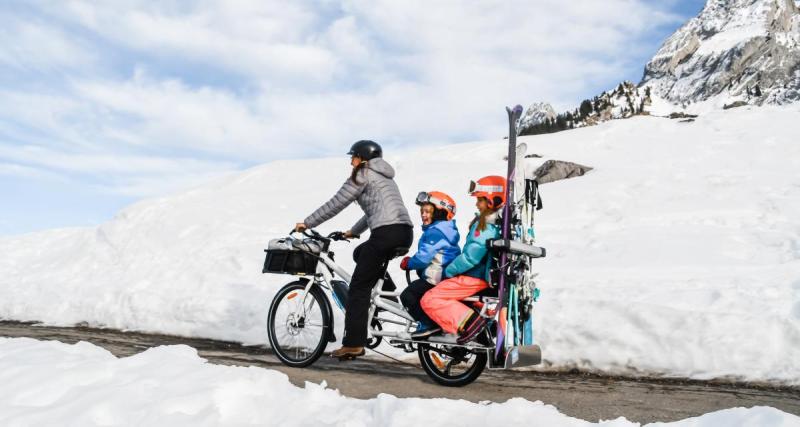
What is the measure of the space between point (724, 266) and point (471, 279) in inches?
238

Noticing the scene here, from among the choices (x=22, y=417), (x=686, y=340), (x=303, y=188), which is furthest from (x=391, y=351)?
(x=303, y=188)

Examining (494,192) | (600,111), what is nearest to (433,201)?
(494,192)

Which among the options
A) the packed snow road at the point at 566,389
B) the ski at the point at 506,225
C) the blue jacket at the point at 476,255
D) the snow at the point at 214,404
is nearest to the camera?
the snow at the point at 214,404

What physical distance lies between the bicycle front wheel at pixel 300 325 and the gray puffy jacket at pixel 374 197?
0.97 metres

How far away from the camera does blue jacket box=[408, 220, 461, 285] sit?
5801 mm

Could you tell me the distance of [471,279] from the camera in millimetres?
5652

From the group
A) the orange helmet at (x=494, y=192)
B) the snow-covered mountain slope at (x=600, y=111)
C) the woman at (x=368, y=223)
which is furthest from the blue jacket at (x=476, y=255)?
the snow-covered mountain slope at (x=600, y=111)

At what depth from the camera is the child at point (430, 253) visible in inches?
229

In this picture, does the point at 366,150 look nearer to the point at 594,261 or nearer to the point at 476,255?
the point at 476,255

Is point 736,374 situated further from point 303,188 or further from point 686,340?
point 303,188

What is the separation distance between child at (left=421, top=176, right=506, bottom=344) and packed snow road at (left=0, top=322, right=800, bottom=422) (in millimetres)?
605

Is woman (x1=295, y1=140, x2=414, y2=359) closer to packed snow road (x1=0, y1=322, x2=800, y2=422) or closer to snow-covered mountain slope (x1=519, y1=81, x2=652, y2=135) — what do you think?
packed snow road (x1=0, y1=322, x2=800, y2=422)

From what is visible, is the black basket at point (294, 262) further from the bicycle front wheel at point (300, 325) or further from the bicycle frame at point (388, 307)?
the bicycle front wheel at point (300, 325)

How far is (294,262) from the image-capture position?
22.3 feet
